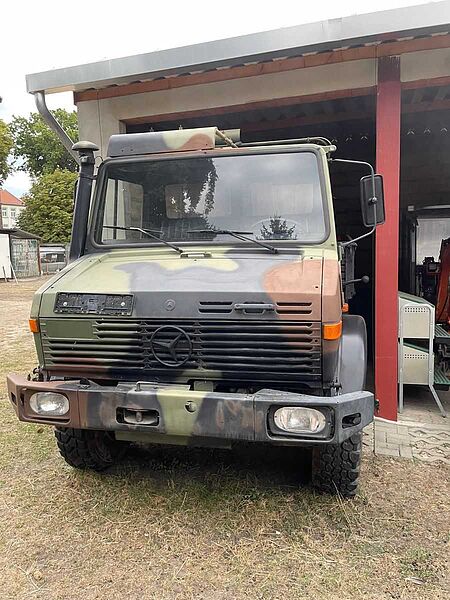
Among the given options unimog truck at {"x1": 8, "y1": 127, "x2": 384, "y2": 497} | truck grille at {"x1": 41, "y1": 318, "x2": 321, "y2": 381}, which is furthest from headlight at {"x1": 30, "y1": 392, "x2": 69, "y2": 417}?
truck grille at {"x1": 41, "y1": 318, "x2": 321, "y2": 381}

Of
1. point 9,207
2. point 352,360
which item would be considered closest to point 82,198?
point 352,360

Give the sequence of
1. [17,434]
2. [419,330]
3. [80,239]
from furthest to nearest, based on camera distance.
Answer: [419,330], [17,434], [80,239]

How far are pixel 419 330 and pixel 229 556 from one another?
10.1ft

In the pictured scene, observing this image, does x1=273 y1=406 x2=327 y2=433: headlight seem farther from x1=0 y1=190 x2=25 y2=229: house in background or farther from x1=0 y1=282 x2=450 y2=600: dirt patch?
x1=0 y1=190 x2=25 y2=229: house in background

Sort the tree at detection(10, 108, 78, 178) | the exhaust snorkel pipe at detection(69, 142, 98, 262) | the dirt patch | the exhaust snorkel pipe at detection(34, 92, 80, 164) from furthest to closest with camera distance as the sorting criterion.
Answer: the tree at detection(10, 108, 78, 178) < the exhaust snorkel pipe at detection(34, 92, 80, 164) < the exhaust snorkel pipe at detection(69, 142, 98, 262) < the dirt patch

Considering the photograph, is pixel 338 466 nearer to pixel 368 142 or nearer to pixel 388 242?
pixel 388 242

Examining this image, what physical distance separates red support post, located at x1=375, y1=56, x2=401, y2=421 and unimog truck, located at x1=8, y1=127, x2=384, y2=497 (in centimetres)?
118

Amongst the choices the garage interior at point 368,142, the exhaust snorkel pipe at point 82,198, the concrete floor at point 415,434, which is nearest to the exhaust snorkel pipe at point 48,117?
the garage interior at point 368,142

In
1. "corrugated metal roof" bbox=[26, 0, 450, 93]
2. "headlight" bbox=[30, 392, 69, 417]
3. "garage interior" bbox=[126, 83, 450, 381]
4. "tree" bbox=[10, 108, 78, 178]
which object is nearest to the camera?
"headlight" bbox=[30, 392, 69, 417]

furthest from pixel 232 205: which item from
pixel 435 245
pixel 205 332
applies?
pixel 435 245

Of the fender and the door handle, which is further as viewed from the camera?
the fender

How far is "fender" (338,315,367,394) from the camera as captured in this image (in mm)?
3014

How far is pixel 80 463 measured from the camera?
3.63 m

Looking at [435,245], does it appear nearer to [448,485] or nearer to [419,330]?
[419,330]
